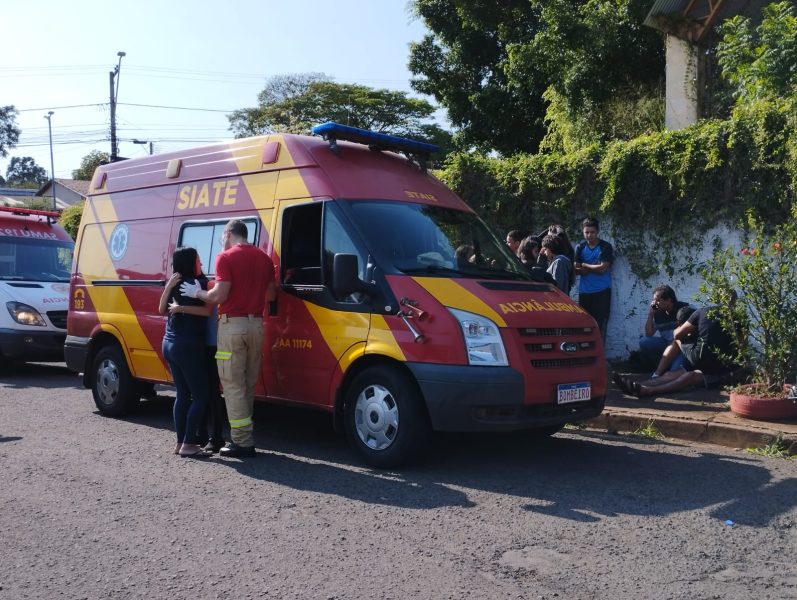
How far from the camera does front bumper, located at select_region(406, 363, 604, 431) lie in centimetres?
600

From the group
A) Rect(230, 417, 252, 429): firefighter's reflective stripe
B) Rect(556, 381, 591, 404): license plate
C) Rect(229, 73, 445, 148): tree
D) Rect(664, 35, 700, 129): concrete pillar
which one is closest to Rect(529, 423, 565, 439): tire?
Rect(556, 381, 591, 404): license plate

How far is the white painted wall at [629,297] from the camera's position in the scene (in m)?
10.7

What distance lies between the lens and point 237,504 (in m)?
5.54

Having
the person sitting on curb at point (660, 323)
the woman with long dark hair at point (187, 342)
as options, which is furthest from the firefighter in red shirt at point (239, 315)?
the person sitting on curb at point (660, 323)

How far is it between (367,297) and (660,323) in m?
4.84

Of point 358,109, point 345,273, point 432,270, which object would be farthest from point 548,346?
point 358,109

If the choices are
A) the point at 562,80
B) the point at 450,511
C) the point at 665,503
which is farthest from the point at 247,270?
the point at 562,80

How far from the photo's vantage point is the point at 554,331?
255 inches

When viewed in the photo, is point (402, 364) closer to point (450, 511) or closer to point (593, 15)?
point (450, 511)

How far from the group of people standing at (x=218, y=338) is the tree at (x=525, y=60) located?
43.2ft

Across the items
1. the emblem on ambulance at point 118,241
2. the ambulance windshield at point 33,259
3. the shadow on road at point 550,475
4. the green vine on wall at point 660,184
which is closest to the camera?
the shadow on road at point 550,475

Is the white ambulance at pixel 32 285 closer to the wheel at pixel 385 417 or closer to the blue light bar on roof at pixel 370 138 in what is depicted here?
the blue light bar on roof at pixel 370 138

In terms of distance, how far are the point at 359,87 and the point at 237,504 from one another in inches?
1800

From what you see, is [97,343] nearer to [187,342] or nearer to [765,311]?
[187,342]
